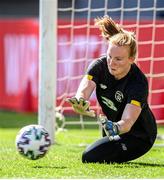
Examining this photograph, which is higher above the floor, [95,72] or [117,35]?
[117,35]

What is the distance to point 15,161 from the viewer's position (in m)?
7.00

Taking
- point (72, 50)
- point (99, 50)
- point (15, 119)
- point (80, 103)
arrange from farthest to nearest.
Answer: point (15, 119)
point (72, 50)
point (99, 50)
point (80, 103)

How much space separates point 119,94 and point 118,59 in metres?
0.37

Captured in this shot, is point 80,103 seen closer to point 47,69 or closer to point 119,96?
point 119,96

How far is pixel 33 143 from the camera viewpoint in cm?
656

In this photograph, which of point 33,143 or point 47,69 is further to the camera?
point 47,69

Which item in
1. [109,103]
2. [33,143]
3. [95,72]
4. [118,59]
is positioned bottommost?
[33,143]

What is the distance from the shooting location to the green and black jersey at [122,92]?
6762 millimetres

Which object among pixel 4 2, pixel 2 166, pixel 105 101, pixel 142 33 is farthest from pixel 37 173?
pixel 4 2

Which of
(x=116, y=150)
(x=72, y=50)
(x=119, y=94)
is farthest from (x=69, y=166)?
(x=72, y=50)

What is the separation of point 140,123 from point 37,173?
1.33 meters

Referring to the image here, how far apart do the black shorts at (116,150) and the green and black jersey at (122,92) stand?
7cm

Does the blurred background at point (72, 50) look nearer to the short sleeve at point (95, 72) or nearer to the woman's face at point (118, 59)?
the short sleeve at point (95, 72)

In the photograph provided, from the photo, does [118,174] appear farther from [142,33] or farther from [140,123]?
[142,33]
